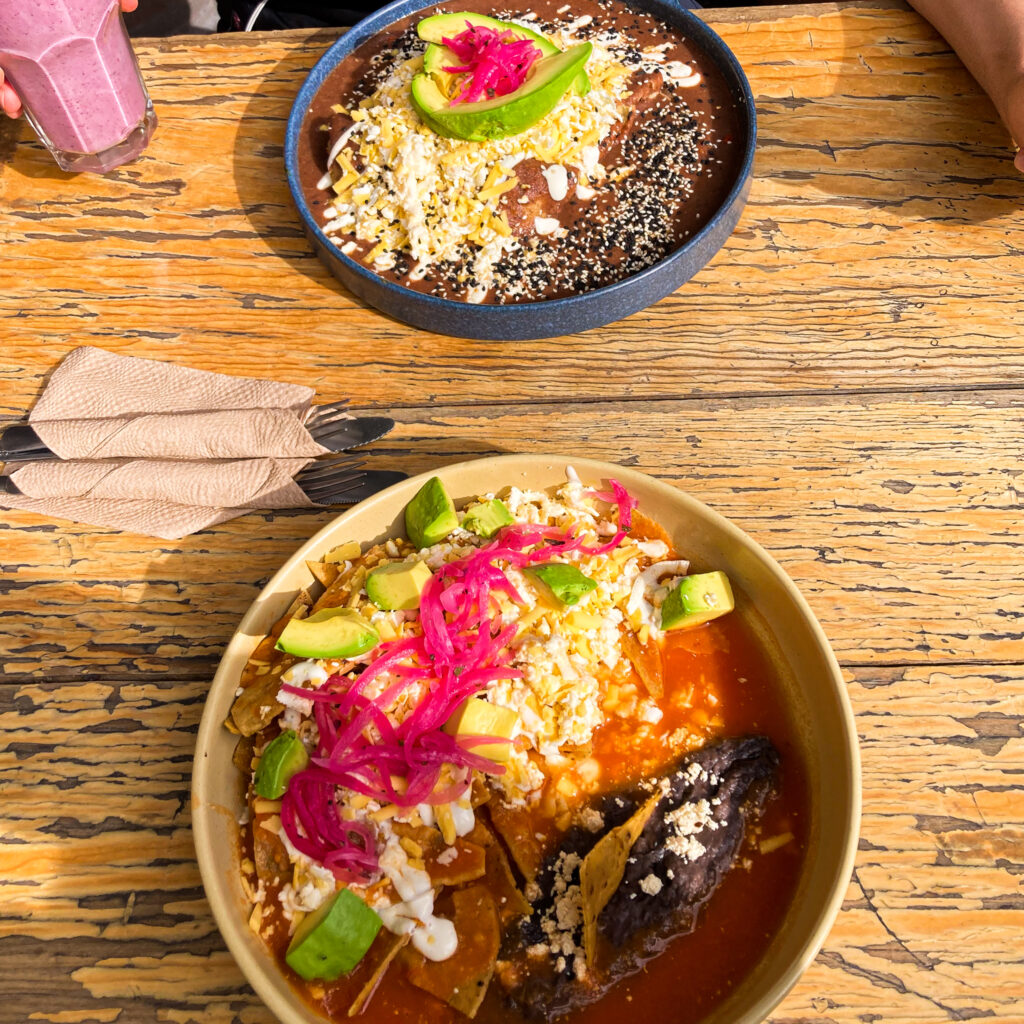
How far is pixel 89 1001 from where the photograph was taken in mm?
1210

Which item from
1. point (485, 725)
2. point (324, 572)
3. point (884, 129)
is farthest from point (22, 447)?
point (884, 129)

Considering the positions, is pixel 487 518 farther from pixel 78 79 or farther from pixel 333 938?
pixel 78 79

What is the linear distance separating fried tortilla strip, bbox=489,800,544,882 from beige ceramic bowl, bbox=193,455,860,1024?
26 cm

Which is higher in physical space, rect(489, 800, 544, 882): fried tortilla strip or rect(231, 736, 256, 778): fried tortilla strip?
rect(231, 736, 256, 778): fried tortilla strip

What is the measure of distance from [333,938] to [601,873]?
0.32m

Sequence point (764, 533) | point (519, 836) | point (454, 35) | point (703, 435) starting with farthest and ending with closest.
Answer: point (454, 35) → point (703, 435) → point (764, 533) → point (519, 836)

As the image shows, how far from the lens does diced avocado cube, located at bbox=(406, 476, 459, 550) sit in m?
1.36

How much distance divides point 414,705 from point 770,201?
4.21 ft

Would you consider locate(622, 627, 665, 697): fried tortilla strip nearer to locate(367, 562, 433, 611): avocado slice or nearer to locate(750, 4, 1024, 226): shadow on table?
locate(367, 562, 433, 611): avocado slice

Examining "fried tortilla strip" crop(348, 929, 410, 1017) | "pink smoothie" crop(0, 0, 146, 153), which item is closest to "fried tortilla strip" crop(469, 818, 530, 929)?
"fried tortilla strip" crop(348, 929, 410, 1017)

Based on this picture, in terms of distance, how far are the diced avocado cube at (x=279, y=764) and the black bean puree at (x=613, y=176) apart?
853 millimetres

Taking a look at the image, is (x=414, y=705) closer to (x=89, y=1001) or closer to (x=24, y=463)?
(x=89, y=1001)

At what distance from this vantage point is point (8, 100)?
181 centimetres

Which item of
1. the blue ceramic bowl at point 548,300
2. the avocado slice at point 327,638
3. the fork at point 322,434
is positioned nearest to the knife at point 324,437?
the fork at point 322,434
